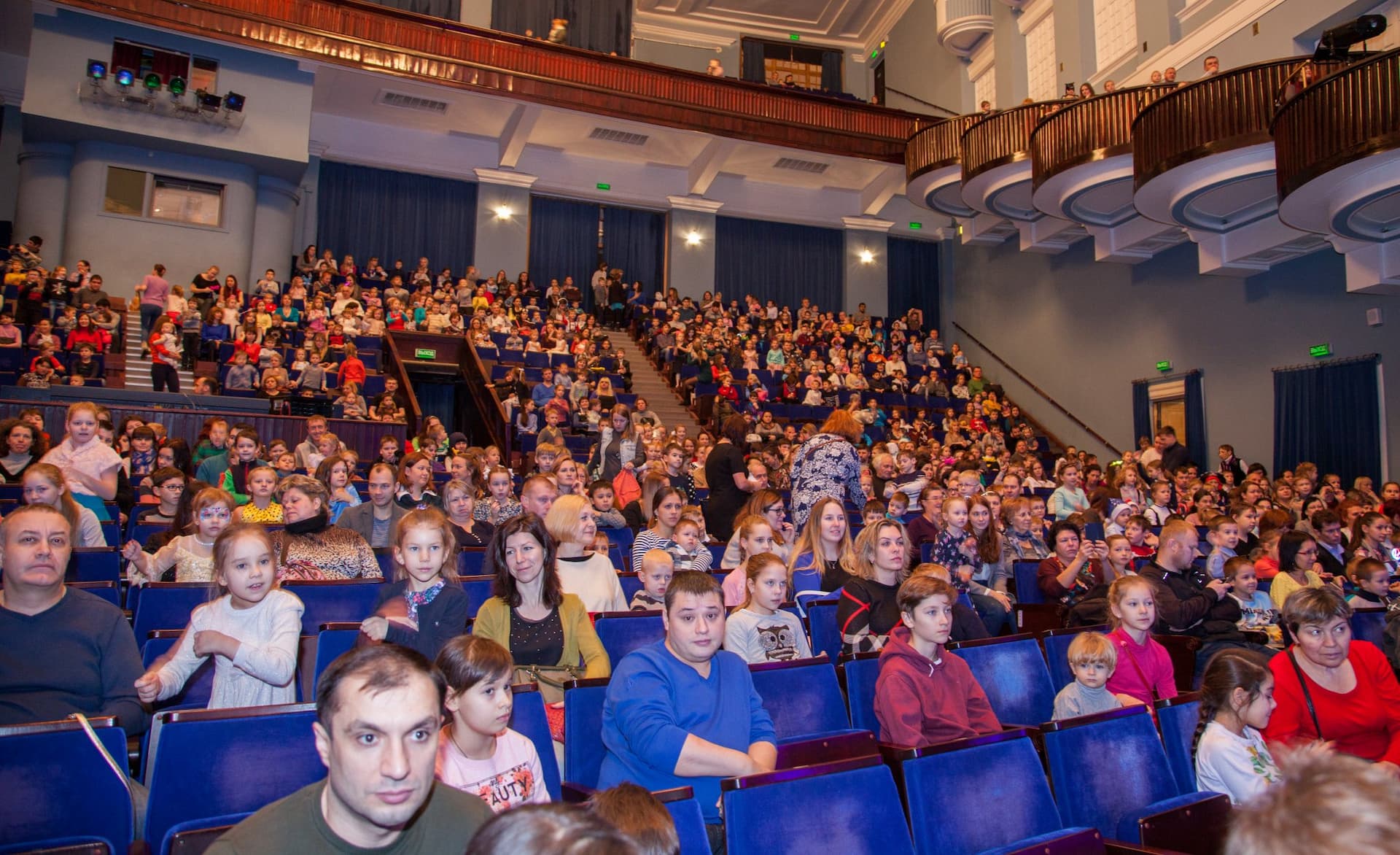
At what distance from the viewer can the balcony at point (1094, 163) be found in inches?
394

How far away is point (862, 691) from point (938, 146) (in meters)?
11.1

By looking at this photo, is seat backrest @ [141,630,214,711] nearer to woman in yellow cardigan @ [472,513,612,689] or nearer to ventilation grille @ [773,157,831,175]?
woman in yellow cardigan @ [472,513,612,689]

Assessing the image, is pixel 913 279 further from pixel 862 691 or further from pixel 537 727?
pixel 537 727

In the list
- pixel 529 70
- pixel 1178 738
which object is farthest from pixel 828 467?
pixel 529 70

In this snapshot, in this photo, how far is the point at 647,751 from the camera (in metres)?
2.21

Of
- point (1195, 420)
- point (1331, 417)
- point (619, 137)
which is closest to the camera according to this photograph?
point (1331, 417)

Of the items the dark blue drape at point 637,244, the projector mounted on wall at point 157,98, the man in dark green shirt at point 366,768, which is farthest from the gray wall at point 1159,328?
the projector mounted on wall at point 157,98

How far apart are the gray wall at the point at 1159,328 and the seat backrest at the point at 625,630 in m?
9.57

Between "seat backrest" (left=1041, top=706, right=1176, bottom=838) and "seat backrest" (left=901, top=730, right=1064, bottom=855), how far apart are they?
123mm

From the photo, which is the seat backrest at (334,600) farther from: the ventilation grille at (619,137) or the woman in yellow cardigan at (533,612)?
the ventilation grille at (619,137)

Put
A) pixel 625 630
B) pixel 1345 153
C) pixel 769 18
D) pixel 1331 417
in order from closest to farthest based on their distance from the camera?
pixel 625 630, pixel 1345 153, pixel 1331 417, pixel 769 18

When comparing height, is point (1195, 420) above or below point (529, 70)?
below

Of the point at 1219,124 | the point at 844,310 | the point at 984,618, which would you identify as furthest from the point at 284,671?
the point at 844,310

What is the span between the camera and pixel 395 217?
575 inches
